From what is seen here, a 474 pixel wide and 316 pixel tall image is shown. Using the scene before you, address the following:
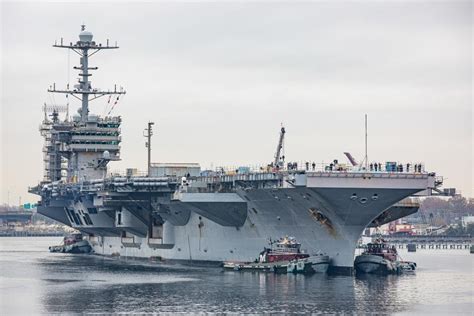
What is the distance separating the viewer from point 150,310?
37438 mm

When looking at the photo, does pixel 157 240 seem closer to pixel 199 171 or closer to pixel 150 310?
pixel 199 171

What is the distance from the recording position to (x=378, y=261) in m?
52.0

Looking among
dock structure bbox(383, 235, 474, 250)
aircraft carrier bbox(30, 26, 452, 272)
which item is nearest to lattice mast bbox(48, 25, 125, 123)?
aircraft carrier bbox(30, 26, 452, 272)

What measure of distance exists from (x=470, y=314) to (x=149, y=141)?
34863mm

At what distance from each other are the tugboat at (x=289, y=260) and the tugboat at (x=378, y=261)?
12.9ft

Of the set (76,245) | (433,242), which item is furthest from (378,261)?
(433,242)

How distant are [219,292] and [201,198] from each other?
9386mm

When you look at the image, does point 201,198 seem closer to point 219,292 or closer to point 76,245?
point 219,292

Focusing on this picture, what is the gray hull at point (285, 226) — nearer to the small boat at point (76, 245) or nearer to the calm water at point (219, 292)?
the calm water at point (219, 292)

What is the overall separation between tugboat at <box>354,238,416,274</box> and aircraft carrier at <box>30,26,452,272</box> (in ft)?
4.63

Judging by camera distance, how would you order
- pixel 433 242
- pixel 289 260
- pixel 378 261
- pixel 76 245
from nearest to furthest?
pixel 289 260, pixel 378 261, pixel 76 245, pixel 433 242

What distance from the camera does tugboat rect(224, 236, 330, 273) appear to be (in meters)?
48.5

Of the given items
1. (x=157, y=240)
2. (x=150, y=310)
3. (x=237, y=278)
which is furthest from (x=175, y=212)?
(x=150, y=310)

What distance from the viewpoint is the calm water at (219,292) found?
3825 cm
